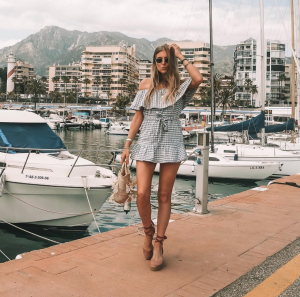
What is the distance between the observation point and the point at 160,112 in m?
3.92

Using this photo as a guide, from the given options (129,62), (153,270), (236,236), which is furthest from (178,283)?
(129,62)

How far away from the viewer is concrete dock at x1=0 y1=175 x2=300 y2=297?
3.45 metres

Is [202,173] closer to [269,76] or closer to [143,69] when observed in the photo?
[269,76]

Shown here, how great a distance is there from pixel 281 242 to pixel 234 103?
112770mm

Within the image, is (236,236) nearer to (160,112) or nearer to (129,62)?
(160,112)

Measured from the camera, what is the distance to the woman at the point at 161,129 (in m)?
3.83

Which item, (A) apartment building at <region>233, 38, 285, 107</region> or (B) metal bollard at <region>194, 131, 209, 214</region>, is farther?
(A) apartment building at <region>233, 38, 285, 107</region>

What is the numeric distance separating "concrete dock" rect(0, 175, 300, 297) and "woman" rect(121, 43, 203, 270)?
13.0 inches

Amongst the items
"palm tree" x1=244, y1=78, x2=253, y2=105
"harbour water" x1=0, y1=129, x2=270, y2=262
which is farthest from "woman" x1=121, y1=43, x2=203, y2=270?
"palm tree" x1=244, y1=78, x2=253, y2=105

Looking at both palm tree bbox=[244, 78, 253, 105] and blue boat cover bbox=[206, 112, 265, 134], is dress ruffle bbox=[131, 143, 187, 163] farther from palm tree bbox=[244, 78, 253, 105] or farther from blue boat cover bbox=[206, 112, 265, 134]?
palm tree bbox=[244, 78, 253, 105]

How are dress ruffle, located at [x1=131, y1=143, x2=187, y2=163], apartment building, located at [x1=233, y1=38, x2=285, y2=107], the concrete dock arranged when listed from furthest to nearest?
1. apartment building, located at [x1=233, y1=38, x2=285, y2=107]
2. dress ruffle, located at [x1=131, y1=143, x2=187, y2=163]
3. the concrete dock

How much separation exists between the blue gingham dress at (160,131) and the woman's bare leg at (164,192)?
10cm

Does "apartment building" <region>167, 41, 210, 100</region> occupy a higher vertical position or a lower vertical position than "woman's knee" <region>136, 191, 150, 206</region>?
higher

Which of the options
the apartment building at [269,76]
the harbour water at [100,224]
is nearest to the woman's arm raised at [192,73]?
the harbour water at [100,224]
